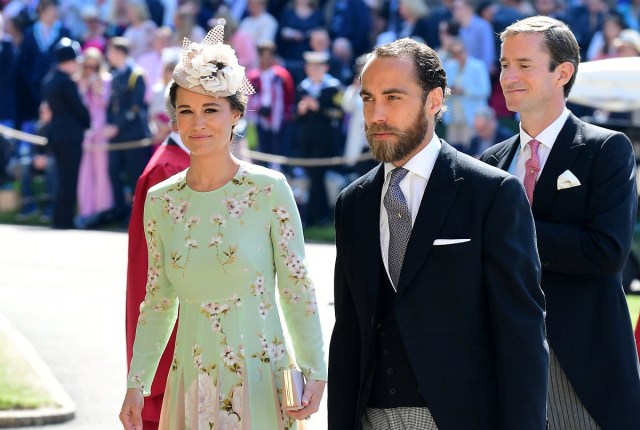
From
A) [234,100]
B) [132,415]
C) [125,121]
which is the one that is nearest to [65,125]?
[125,121]

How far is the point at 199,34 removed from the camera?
65.5 feet

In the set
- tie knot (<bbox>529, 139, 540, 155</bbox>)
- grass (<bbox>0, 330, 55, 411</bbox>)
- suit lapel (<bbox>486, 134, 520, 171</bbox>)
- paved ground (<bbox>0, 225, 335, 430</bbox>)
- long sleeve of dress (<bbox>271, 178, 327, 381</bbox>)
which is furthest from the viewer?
paved ground (<bbox>0, 225, 335, 430</bbox>)

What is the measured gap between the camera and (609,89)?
12367 mm

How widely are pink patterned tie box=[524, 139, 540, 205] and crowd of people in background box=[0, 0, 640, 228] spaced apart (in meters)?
10.0

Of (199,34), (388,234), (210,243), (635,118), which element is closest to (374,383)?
(388,234)

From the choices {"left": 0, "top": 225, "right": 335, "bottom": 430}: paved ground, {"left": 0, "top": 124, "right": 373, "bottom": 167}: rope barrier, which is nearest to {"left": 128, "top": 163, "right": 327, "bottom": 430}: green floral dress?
{"left": 0, "top": 225, "right": 335, "bottom": 430}: paved ground

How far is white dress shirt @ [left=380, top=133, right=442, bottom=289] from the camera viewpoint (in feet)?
13.4

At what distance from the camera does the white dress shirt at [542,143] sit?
4.89 metres

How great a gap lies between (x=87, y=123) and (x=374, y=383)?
45.6 ft

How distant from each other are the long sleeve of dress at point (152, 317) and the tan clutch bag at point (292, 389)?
0.58m

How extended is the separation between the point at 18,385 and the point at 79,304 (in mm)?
3519

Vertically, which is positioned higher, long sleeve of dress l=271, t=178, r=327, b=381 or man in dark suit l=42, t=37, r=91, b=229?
man in dark suit l=42, t=37, r=91, b=229

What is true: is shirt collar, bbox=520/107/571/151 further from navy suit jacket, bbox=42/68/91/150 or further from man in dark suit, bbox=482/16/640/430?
navy suit jacket, bbox=42/68/91/150

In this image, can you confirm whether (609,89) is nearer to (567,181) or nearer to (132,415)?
(567,181)
